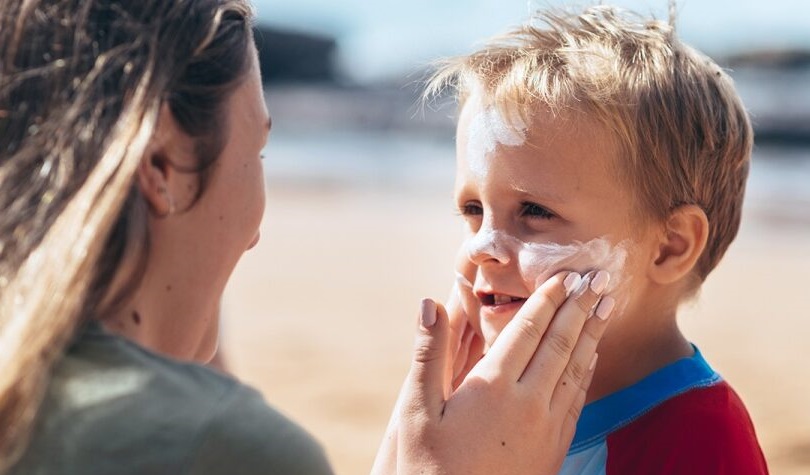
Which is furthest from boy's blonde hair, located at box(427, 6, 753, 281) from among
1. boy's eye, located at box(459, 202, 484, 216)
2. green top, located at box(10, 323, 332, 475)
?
green top, located at box(10, 323, 332, 475)

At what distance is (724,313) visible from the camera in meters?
9.67

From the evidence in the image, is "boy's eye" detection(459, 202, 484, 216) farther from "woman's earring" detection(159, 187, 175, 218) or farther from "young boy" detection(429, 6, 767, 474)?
"woman's earring" detection(159, 187, 175, 218)

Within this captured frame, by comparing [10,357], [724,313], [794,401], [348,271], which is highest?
[10,357]

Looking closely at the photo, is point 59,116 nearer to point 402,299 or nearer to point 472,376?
point 472,376

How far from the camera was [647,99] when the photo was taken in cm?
269

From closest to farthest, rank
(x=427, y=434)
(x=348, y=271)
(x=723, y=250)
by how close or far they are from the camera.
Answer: (x=427, y=434) < (x=723, y=250) < (x=348, y=271)

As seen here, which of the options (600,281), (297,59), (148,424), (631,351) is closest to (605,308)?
(600,281)

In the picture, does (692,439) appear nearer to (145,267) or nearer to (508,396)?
(508,396)

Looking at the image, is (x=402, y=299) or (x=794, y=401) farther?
(x=402, y=299)

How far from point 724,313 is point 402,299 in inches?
121

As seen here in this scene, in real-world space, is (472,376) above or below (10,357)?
below

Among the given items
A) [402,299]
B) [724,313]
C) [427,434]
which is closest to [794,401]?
[724,313]

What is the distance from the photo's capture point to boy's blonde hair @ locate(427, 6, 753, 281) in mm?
2693

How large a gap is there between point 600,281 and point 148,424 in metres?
1.37
